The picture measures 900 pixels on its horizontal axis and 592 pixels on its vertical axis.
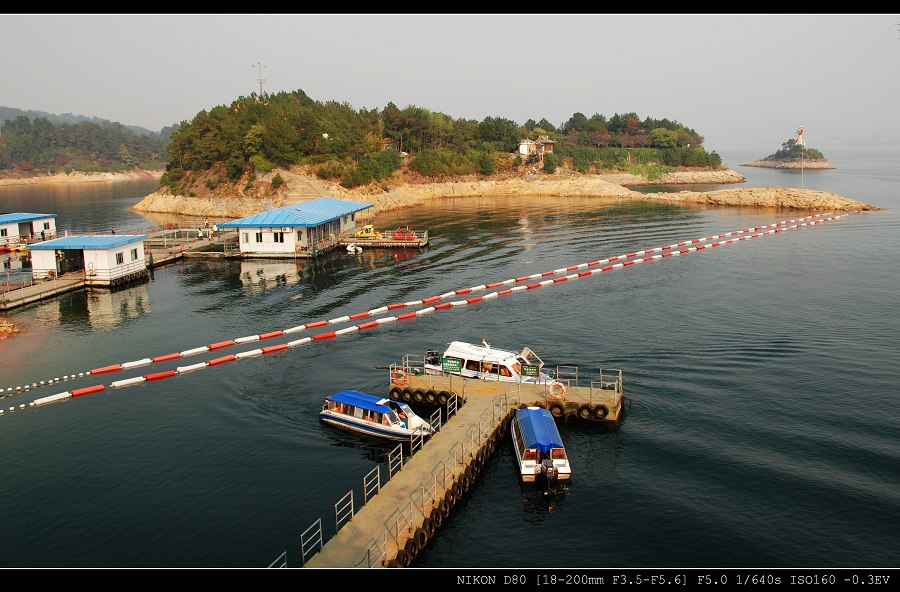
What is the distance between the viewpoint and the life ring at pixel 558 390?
43.4 m

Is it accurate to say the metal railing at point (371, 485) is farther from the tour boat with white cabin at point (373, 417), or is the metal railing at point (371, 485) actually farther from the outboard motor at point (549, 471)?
the outboard motor at point (549, 471)

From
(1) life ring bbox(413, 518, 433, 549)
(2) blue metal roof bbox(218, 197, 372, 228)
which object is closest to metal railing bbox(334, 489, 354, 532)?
(1) life ring bbox(413, 518, 433, 549)

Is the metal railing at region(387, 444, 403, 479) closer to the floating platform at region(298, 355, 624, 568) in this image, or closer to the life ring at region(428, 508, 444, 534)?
the floating platform at region(298, 355, 624, 568)

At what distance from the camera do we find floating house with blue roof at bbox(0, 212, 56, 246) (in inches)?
3954

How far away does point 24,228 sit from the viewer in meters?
104

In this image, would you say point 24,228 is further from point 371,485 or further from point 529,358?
point 371,485

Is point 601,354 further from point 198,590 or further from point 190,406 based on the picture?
point 198,590

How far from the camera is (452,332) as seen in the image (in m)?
60.1

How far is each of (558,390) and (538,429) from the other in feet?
22.4

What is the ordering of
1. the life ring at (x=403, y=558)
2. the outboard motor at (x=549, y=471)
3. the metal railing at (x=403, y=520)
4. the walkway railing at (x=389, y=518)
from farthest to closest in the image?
the outboard motor at (x=549, y=471), the metal railing at (x=403, y=520), the life ring at (x=403, y=558), the walkway railing at (x=389, y=518)

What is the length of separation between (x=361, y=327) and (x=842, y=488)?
130 ft

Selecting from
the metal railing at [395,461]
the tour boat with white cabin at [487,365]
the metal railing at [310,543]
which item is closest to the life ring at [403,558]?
the metal railing at [310,543]

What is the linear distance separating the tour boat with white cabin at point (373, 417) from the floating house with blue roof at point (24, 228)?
270 ft

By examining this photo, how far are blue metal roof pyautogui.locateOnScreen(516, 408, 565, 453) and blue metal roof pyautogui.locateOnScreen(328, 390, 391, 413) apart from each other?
26.8 ft
